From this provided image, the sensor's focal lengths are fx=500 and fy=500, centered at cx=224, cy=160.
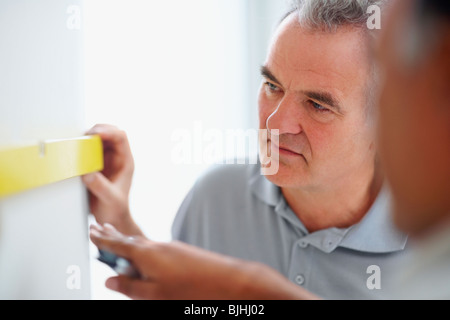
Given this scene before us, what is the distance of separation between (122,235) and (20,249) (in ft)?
0.55

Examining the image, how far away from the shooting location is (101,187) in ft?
3.02

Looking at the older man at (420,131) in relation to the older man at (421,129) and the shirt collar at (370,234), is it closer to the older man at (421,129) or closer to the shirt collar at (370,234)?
the older man at (421,129)

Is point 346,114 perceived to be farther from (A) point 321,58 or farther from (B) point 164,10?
(B) point 164,10

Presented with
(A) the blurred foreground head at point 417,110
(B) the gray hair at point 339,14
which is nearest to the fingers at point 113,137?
(B) the gray hair at point 339,14

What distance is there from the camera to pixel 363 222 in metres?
0.87

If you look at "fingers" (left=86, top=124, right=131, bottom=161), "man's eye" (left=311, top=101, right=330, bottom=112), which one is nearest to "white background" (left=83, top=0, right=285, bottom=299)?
"fingers" (left=86, top=124, right=131, bottom=161)

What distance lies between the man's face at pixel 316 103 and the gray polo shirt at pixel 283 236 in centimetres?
7

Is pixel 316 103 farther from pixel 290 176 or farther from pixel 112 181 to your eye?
pixel 112 181

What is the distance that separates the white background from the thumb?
4 centimetres

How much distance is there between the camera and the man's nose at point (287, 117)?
83 centimetres

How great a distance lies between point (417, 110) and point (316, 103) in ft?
0.89

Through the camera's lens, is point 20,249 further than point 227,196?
No

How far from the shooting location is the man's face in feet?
2.64
